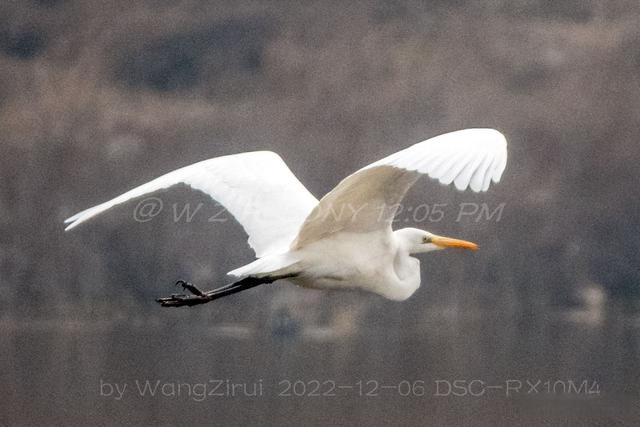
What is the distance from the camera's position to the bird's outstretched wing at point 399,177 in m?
3.90

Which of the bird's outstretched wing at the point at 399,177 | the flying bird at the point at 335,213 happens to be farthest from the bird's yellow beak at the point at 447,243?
the bird's outstretched wing at the point at 399,177

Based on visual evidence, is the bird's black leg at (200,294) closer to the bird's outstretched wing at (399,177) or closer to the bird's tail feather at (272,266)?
the bird's tail feather at (272,266)

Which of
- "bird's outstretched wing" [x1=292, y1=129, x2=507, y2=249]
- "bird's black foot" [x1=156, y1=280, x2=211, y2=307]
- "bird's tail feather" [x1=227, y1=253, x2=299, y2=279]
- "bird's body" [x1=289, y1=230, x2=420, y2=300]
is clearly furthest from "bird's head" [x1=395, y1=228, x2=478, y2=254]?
"bird's black foot" [x1=156, y1=280, x2=211, y2=307]

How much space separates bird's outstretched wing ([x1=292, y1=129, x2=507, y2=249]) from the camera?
3.90m

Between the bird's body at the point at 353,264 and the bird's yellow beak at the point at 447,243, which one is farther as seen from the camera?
the bird's yellow beak at the point at 447,243

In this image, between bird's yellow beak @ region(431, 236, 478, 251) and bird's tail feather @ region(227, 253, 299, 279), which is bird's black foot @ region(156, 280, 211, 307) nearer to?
bird's tail feather @ region(227, 253, 299, 279)

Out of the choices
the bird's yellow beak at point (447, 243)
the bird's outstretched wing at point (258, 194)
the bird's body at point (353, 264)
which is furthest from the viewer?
the bird's yellow beak at point (447, 243)

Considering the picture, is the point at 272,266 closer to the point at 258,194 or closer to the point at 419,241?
the point at 258,194

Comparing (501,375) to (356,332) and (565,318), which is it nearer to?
(356,332)

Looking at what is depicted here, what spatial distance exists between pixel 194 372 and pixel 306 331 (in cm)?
742

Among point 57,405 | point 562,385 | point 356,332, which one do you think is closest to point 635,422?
point 562,385

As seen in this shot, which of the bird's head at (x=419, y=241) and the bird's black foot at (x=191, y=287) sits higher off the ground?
the bird's head at (x=419, y=241)

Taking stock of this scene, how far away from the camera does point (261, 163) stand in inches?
213

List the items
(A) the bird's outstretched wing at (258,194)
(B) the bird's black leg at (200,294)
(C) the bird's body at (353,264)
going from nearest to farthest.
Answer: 1. (C) the bird's body at (353,264)
2. (B) the bird's black leg at (200,294)
3. (A) the bird's outstretched wing at (258,194)
